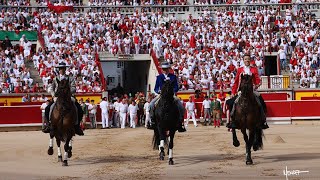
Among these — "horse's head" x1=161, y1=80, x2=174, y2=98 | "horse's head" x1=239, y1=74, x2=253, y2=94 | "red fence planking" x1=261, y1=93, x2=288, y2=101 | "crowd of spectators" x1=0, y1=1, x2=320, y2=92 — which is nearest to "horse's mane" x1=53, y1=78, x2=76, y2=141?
"horse's head" x1=161, y1=80, x2=174, y2=98

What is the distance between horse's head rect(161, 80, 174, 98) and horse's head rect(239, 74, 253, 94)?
56.0 inches

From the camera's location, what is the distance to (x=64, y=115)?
1628 cm

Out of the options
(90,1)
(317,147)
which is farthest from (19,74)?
(317,147)

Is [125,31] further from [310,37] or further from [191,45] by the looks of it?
[310,37]

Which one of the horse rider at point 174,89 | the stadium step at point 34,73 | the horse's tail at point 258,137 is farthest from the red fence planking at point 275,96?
the horse rider at point 174,89

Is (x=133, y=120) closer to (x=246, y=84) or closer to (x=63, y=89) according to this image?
(x=63, y=89)

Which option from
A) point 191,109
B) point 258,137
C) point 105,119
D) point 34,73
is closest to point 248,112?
point 258,137

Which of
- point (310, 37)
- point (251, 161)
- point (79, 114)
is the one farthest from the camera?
point (310, 37)

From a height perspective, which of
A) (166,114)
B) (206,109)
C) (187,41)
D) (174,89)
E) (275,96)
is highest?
(187,41)

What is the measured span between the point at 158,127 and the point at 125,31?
2539 centimetres

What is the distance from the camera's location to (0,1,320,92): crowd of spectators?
123 ft

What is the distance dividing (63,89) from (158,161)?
8.33ft

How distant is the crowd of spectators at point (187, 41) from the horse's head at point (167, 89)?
20.0 metres

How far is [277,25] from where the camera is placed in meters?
43.2
